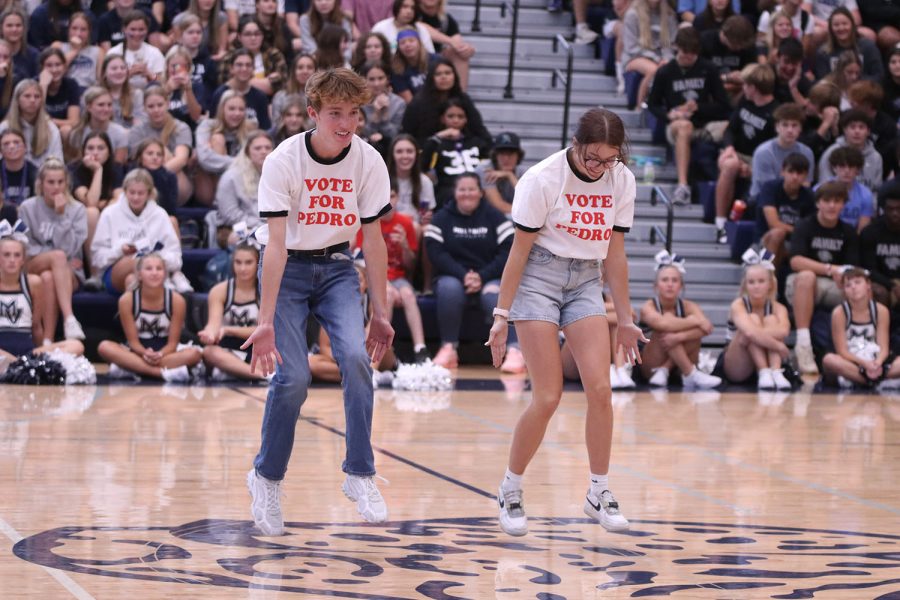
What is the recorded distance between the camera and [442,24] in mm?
14023

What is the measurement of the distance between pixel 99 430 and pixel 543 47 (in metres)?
8.33

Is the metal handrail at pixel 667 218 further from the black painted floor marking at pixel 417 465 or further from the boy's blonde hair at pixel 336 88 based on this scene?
the boy's blonde hair at pixel 336 88

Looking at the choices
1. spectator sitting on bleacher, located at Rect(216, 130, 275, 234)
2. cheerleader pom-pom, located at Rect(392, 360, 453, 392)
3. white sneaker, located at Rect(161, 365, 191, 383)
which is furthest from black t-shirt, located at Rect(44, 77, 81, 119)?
cheerleader pom-pom, located at Rect(392, 360, 453, 392)

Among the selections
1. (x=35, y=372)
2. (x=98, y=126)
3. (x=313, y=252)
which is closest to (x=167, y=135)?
(x=98, y=126)

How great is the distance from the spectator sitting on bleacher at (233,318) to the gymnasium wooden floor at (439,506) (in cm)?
95

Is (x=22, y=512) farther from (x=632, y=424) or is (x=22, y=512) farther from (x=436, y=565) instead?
(x=632, y=424)

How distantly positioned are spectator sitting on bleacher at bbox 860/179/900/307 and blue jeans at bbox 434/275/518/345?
2989 mm

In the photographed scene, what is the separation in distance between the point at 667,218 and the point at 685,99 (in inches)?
48.1

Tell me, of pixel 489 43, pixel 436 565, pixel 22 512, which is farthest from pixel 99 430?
pixel 489 43

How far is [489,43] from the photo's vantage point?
48.3 ft

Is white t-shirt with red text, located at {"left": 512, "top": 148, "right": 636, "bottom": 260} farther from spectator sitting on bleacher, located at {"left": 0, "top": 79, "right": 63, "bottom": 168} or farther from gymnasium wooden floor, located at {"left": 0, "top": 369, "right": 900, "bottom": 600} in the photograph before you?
spectator sitting on bleacher, located at {"left": 0, "top": 79, "right": 63, "bottom": 168}

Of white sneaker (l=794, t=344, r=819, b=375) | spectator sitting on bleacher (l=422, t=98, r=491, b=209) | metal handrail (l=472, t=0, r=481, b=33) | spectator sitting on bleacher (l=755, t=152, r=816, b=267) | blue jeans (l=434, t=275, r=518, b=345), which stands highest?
metal handrail (l=472, t=0, r=481, b=33)

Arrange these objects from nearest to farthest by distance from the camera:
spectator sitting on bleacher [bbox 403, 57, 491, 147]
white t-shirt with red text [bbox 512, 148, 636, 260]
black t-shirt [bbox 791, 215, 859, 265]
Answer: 1. white t-shirt with red text [bbox 512, 148, 636, 260]
2. black t-shirt [bbox 791, 215, 859, 265]
3. spectator sitting on bleacher [bbox 403, 57, 491, 147]

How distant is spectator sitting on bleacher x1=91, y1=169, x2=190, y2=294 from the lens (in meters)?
11.0
